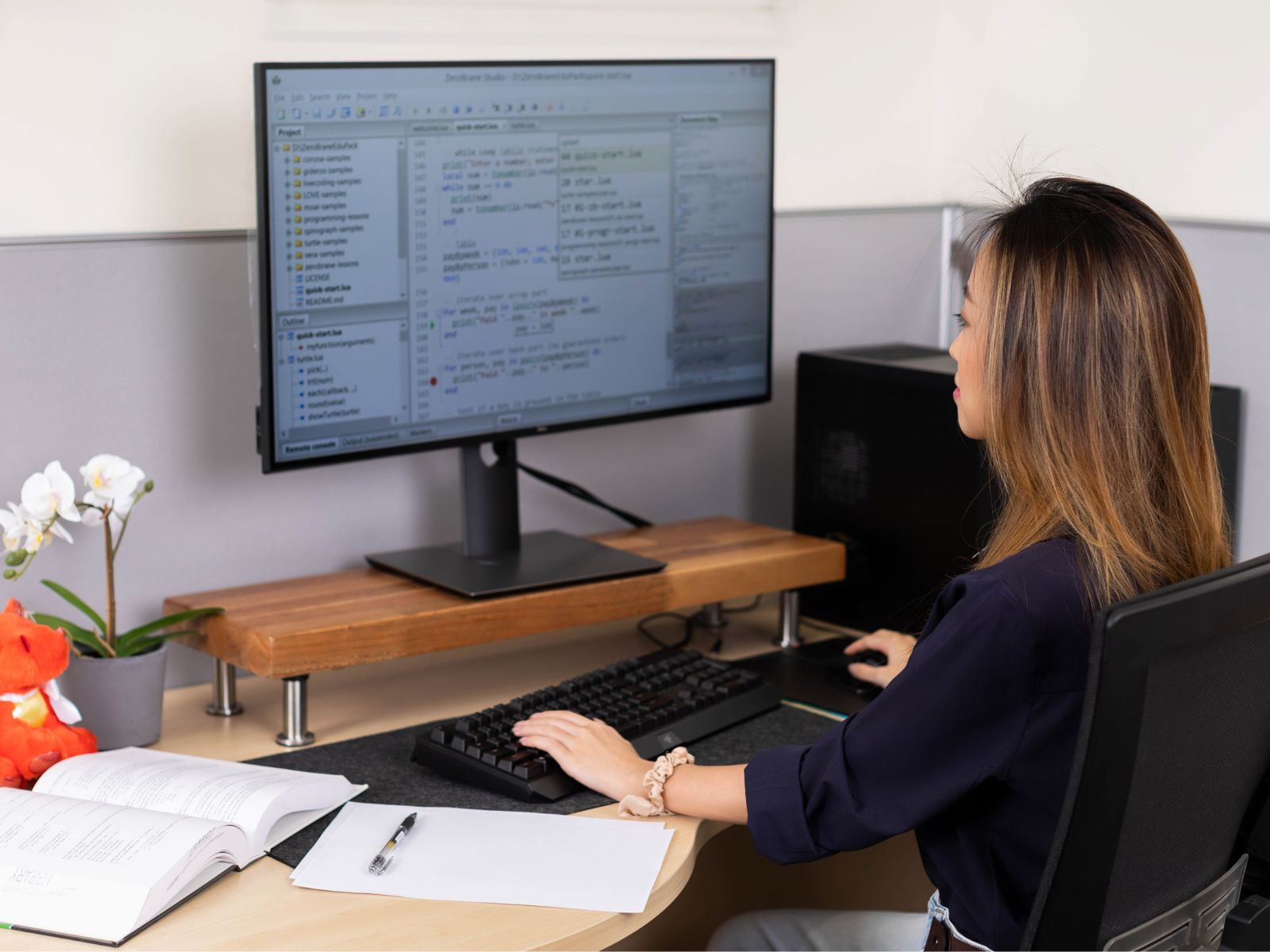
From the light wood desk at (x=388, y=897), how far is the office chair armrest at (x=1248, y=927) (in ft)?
1.42

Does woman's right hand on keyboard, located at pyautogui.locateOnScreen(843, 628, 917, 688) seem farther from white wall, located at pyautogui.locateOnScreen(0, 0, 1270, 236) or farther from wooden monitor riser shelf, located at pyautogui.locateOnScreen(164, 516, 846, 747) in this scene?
white wall, located at pyautogui.locateOnScreen(0, 0, 1270, 236)

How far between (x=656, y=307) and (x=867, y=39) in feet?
1.92

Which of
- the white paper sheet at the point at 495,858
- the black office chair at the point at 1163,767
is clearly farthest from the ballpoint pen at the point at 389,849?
the black office chair at the point at 1163,767

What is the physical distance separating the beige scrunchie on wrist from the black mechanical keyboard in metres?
0.06

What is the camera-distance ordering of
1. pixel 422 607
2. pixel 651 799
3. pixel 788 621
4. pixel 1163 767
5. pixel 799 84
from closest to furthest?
pixel 1163 767
pixel 651 799
pixel 422 607
pixel 788 621
pixel 799 84

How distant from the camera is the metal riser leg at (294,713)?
4.38ft

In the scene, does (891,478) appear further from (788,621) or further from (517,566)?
(517,566)

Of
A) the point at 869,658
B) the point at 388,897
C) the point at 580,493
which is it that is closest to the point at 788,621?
the point at 869,658

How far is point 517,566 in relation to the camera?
4.95ft

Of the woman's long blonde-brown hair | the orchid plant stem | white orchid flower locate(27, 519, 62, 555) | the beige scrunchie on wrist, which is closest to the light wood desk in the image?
the beige scrunchie on wrist

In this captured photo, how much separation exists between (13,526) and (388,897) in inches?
20.7

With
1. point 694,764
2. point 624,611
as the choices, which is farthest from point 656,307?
point 694,764

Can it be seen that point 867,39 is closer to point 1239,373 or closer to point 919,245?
point 919,245

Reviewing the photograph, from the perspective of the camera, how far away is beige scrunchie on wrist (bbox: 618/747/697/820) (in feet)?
3.82
